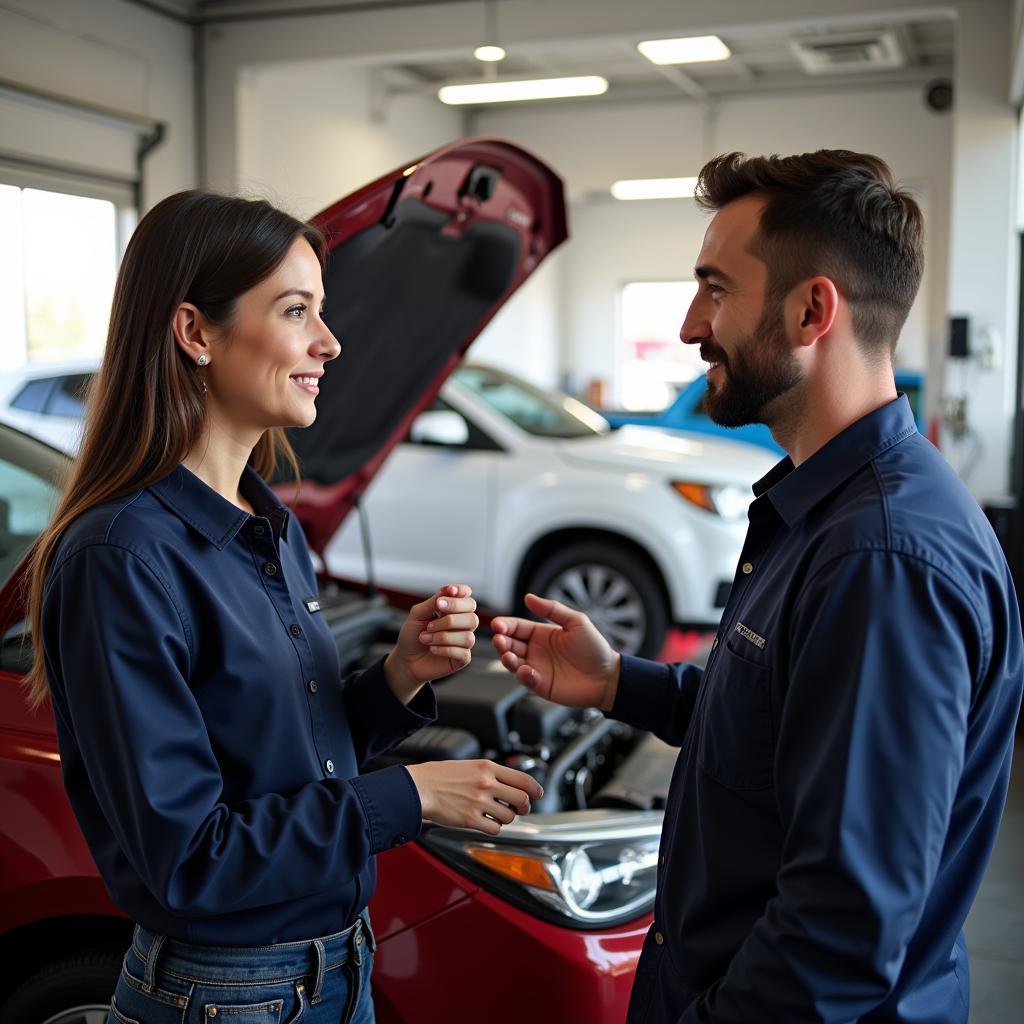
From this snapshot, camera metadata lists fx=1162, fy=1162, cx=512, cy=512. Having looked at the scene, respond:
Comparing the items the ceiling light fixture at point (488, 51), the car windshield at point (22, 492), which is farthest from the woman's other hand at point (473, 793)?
the ceiling light fixture at point (488, 51)

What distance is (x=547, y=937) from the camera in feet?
6.71

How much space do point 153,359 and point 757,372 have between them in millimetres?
778

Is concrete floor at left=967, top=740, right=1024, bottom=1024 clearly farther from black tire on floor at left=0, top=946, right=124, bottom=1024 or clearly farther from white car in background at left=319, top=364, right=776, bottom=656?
black tire on floor at left=0, top=946, right=124, bottom=1024

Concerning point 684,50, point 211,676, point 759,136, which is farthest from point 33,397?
point 759,136

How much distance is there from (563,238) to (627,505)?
10.1 feet

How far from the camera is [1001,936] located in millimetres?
3670

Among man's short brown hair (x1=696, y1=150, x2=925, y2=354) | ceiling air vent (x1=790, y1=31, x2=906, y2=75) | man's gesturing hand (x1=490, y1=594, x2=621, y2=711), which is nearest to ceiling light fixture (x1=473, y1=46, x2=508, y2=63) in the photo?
ceiling air vent (x1=790, y1=31, x2=906, y2=75)

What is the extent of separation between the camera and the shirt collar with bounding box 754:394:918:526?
54.2 inches

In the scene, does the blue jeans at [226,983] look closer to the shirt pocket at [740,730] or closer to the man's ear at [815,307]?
the shirt pocket at [740,730]

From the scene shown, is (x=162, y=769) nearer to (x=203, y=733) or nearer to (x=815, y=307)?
(x=203, y=733)

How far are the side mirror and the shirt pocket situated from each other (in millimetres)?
5179

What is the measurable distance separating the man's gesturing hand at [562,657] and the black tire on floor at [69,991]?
889 millimetres

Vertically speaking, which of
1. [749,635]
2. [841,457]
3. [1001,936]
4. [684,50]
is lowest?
[1001,936]

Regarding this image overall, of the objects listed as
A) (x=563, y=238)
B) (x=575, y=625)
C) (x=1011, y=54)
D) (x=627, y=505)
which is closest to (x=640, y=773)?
(x=575, y=625)
